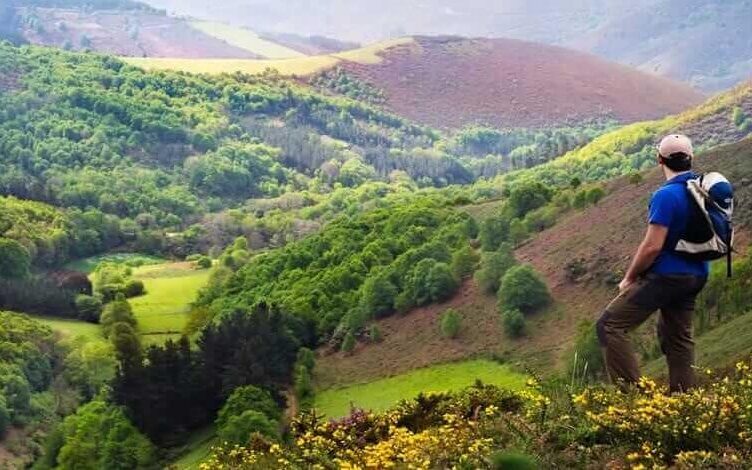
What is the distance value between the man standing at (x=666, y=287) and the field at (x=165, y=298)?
4207cm

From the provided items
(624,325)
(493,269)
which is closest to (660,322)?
(624,325)

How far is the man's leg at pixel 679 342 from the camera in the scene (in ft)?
23.7

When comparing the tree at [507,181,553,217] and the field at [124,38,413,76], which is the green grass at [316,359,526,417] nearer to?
the tree at [507,181,553,217]

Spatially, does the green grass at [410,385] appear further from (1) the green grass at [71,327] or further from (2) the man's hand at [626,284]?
(1) the green grass at [71,327]

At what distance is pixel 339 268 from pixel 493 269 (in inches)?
506

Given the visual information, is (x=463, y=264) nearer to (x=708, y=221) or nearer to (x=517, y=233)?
(x=517, y=233)

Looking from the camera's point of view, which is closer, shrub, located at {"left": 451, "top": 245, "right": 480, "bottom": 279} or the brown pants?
the brown pants

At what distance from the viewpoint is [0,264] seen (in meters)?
62.5

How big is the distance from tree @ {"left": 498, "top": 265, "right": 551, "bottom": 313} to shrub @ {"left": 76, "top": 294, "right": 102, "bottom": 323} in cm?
3186

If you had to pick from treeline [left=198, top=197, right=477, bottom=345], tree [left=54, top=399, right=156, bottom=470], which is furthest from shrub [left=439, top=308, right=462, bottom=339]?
tree [left=54, top=399, right=156, bottom=470]

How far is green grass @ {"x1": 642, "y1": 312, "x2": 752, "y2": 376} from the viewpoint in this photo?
1088 cm

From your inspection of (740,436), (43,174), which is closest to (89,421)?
(740,436)

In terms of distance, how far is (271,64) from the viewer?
147125mm

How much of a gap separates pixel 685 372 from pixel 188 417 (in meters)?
26.0
